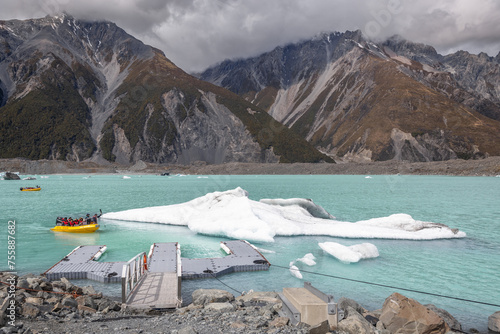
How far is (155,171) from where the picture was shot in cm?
17512

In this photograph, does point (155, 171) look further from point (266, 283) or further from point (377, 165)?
point (266, 283)

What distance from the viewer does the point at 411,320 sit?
10.3m

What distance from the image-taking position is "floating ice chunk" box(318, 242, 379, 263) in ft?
65.3

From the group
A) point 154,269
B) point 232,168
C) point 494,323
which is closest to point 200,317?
point 154,269

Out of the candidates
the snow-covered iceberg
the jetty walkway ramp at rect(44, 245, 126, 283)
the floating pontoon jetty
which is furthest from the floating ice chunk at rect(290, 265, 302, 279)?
the jetty walkway ramp at rect(44, 245, 126, 283)

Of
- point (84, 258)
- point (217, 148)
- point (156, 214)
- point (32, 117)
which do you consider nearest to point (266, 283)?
point (84, 258)

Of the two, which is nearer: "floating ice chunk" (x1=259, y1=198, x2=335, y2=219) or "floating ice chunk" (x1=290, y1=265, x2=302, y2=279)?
"floating ice chunk" (x1=290, y1=265, x2=302, y2=279)

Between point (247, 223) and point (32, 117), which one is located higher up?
point (32, 117)

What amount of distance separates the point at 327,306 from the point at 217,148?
7302 inches

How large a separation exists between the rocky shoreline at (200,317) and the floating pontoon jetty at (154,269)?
807mm

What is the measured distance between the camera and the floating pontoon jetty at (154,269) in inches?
525

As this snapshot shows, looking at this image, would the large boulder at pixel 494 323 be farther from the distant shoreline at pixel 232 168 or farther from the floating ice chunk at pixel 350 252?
the distant shoreline at pixel 232 168

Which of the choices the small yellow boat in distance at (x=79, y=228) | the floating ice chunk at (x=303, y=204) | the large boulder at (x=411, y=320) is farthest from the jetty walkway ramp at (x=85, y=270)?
the floating ice chunk at (x=303, y=204)

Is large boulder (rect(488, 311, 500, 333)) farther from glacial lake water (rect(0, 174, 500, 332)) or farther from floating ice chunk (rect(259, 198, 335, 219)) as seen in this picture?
floating ice chunk (rect(259, 198, 335, 219))
